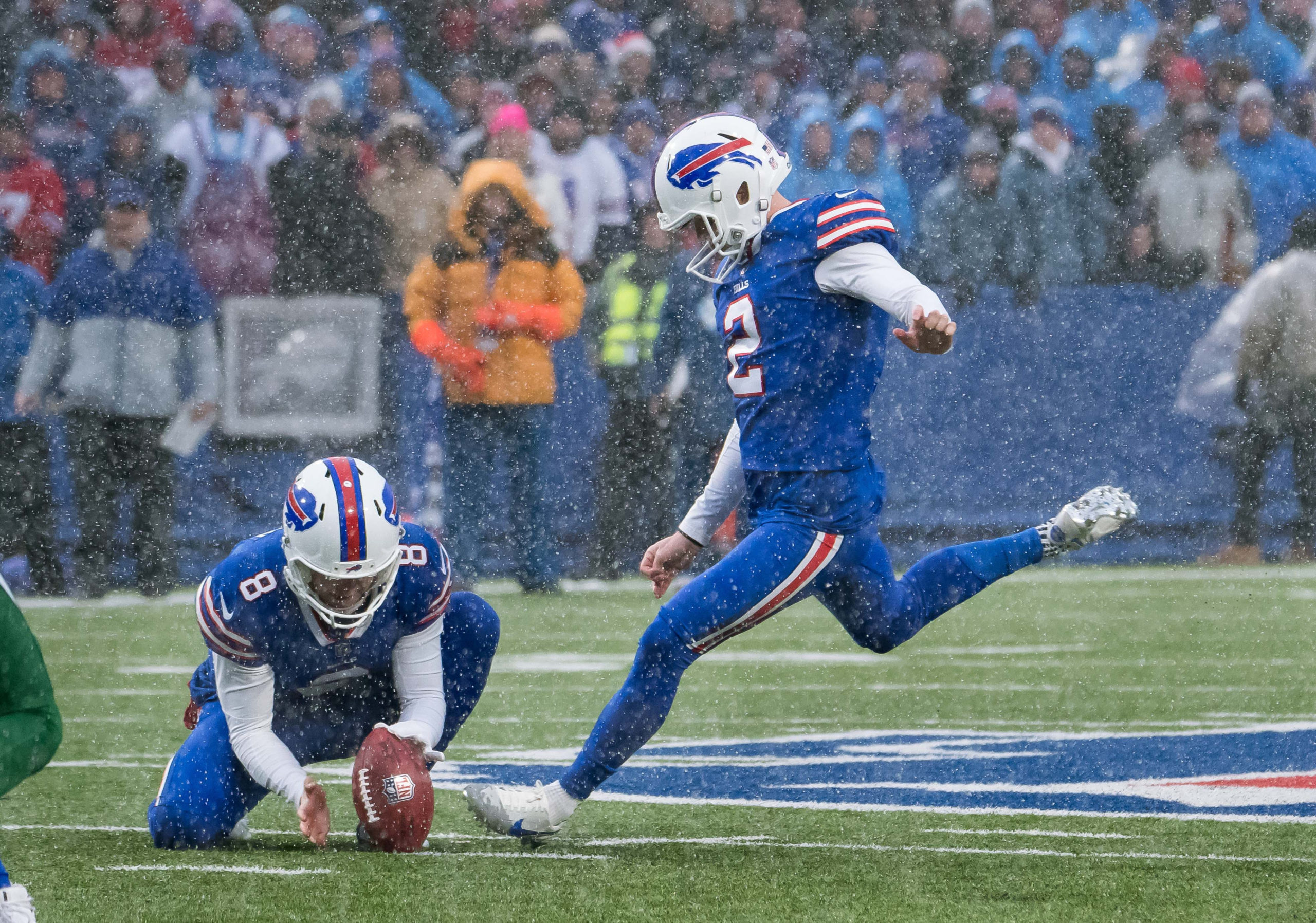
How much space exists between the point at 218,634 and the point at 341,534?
37cm

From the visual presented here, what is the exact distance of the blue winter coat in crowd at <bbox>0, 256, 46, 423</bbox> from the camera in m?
10.2

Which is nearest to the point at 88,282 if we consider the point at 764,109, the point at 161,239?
the point at 161,239

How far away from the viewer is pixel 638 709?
4.33 meters

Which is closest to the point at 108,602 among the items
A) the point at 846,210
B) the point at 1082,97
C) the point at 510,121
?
the point at 510,121

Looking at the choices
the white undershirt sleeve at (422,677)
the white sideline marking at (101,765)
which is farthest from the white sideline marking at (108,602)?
the white undershirt sleeve at (422,677)

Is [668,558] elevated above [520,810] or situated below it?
above

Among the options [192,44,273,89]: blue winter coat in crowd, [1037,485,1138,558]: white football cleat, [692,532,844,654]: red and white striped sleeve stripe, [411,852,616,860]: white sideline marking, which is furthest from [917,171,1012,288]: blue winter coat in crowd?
[411,852,616,860]: white sideline marking

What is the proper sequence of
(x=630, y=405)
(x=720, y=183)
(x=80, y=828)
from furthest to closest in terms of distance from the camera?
(x=630, y=405), (x=80, y=828), (x=720, y=183)

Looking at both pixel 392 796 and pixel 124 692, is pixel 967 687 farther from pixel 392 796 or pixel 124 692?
pixel 392 796

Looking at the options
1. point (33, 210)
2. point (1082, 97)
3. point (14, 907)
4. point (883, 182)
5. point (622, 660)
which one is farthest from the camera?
point (1082, 97)

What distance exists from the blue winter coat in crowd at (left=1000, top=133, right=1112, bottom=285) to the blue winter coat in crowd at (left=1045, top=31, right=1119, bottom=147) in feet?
1.15

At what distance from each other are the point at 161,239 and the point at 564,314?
219 cm

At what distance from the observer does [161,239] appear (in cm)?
1045

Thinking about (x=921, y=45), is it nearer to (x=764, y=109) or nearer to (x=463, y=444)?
(x=764, y=109)
